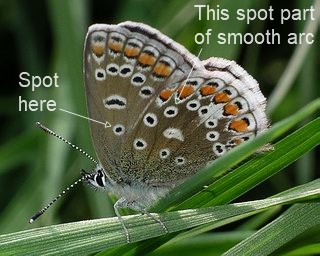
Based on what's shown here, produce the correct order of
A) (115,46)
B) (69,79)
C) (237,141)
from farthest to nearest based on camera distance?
(69,79), (237,141), (115,46)

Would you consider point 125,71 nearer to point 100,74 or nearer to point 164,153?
point 100,74

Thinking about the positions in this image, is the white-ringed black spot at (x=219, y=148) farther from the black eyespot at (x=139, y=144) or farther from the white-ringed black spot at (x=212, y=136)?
the black eyespot at (x=139, y=144)

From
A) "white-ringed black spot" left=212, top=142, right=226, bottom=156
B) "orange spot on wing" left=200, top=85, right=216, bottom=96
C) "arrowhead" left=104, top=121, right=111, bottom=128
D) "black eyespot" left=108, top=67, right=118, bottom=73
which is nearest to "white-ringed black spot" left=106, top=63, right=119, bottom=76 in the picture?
"black eyespot" left=108, top=67, right=118, bottom=73

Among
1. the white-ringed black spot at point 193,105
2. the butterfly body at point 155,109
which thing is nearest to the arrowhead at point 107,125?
the butterfly body at point 155,109

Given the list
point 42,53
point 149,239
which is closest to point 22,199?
point 42,53

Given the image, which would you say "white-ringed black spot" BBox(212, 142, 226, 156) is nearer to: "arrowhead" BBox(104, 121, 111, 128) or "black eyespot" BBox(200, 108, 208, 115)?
"black eyespot" BBox(200, 108, 208, 115)

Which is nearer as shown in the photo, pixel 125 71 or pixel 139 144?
pixel 125 71

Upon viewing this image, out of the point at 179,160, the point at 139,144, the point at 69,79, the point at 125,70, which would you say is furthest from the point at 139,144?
the point at 69,79
